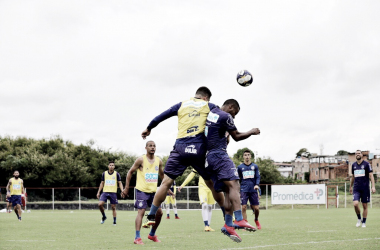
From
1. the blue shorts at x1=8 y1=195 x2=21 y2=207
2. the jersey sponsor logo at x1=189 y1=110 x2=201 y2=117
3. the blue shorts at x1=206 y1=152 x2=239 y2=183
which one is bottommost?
the blue shorts at x1=8 y1=195 x2=21 y2=207

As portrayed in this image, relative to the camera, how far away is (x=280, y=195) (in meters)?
38.8

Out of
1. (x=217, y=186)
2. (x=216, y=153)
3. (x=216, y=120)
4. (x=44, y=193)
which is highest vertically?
(x=216, y=120)

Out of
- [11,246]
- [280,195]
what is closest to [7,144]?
[280,195]

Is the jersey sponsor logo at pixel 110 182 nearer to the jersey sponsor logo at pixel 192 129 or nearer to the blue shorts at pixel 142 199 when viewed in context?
the blue shorts at pixel 142 199

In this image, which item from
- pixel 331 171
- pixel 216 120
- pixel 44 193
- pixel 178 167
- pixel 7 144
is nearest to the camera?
pixel 216 120

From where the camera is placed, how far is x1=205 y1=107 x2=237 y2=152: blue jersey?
8227mm

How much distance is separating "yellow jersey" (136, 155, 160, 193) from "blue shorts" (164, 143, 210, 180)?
350 centimetres

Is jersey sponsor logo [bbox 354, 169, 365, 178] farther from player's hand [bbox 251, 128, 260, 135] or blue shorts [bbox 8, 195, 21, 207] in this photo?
blue shorts [bbox 8, 195, 21, 207]

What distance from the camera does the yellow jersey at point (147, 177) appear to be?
40.4 feet

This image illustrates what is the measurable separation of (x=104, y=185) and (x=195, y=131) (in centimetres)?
1260

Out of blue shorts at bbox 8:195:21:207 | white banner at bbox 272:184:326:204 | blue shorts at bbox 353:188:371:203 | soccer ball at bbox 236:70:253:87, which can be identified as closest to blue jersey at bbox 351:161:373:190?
blue shorts at bbox 353:188:371:203

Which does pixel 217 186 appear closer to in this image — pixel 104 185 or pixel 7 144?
pixel 104 185

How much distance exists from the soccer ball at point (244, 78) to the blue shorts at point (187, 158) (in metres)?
1.56

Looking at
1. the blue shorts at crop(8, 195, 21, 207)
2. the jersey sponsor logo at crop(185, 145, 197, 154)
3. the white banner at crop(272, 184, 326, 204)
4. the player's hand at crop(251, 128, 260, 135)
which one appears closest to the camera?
the player's hand at crop(251, 128, 260, 135)
